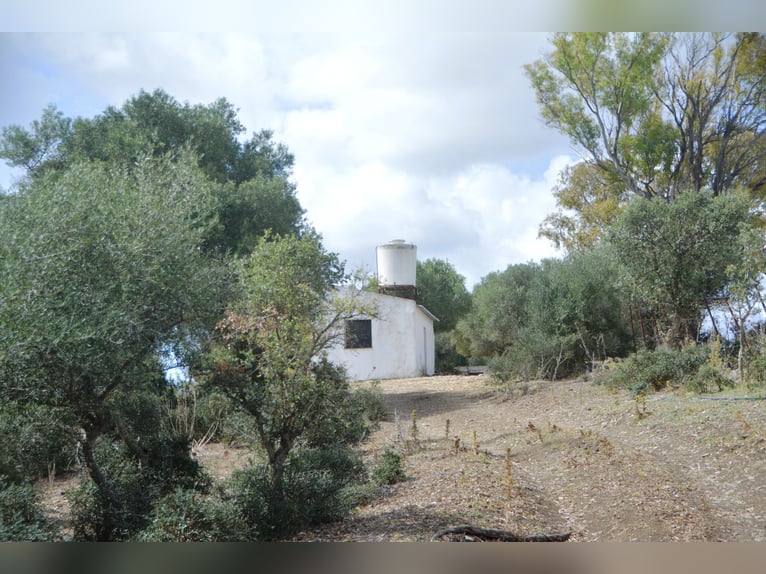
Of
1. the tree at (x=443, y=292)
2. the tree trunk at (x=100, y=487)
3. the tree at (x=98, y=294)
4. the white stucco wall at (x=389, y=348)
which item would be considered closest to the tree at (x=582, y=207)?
the tree at (x=443, y=292)

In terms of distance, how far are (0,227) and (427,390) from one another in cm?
289

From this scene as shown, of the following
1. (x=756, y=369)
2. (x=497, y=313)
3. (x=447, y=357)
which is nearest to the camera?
(x=447, y=357)

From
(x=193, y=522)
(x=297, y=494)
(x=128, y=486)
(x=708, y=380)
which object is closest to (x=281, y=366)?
(x=297, y=494)

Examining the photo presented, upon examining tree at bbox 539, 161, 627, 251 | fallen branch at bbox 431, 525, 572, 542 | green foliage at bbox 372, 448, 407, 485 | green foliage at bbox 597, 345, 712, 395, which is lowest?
fallen branch at bbox 431, 525, 572, 542

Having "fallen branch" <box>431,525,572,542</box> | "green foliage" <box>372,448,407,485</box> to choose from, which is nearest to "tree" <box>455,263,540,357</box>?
"green foliage" <box>372,448,407,485</box>

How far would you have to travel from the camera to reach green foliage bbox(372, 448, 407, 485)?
4457 mm

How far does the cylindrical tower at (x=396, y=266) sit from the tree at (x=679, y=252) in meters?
2.15

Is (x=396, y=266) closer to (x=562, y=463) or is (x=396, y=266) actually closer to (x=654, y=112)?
(x=562, y=463)

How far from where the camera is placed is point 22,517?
3797 mm

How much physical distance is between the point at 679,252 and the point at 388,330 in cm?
302

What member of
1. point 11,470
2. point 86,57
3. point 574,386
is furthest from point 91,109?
point 574,386

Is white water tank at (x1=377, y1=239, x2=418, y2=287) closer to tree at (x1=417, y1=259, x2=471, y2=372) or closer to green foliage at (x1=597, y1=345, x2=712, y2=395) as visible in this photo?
tree at (x1=417, y1=259, x2=471, y2=372)

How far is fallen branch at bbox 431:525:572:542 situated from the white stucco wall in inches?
47.5

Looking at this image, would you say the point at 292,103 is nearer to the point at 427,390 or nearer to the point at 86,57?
the point at 86,57
